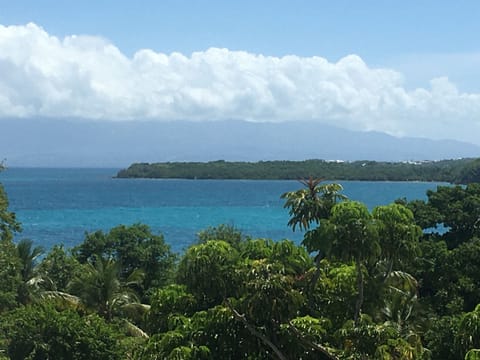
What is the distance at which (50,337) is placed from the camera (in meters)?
20.0

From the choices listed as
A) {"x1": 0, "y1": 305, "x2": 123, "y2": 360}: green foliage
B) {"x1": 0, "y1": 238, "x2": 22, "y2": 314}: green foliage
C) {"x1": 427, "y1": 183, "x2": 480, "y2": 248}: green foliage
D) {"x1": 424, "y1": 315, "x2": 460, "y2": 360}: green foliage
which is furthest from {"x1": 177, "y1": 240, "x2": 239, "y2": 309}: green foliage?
{"x1": 427, "y1": 183, "x2": 480, "y2": 248}: green foliage

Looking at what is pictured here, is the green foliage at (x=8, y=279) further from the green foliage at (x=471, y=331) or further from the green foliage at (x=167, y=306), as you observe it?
the green foliage at (x=471, y=331)

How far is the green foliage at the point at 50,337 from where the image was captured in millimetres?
19688

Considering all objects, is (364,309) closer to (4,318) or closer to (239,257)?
(239,257)

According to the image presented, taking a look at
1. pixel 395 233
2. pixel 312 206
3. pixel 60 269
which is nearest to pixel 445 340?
pixel 395 233

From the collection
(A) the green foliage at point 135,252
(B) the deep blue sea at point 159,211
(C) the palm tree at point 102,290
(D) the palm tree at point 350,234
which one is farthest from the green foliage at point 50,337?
(B) the deep blue sea at point 159,211

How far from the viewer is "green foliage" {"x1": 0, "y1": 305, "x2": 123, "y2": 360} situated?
1969 cm

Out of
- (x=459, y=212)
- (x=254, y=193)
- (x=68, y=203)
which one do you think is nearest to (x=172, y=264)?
(x=459, y=212)

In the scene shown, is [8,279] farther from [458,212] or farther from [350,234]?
[458,212]

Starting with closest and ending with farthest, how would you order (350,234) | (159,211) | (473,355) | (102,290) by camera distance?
1. (473,355)
2. (350,234)
3. (102,290)
4. (159,211)

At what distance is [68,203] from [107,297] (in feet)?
339

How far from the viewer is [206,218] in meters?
100

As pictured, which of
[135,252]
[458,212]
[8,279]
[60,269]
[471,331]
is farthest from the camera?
[135,252]

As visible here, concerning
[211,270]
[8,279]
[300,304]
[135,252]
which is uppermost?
[211,270]
